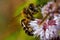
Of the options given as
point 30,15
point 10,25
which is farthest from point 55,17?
point 10,25

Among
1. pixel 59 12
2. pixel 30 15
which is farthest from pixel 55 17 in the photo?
pixel 30 15

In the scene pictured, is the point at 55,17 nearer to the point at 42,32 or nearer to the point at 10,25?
the point at 42,32

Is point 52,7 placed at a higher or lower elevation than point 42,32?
higher

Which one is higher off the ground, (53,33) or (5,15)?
(5,15)

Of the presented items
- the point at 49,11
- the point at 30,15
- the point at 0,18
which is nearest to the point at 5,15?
the point at 0,18

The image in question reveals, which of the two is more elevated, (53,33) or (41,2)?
(41,2)

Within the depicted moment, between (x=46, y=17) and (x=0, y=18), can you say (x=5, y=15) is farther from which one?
(x=46, y=17)

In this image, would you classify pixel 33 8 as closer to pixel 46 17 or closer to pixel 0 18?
pixel 46 17
